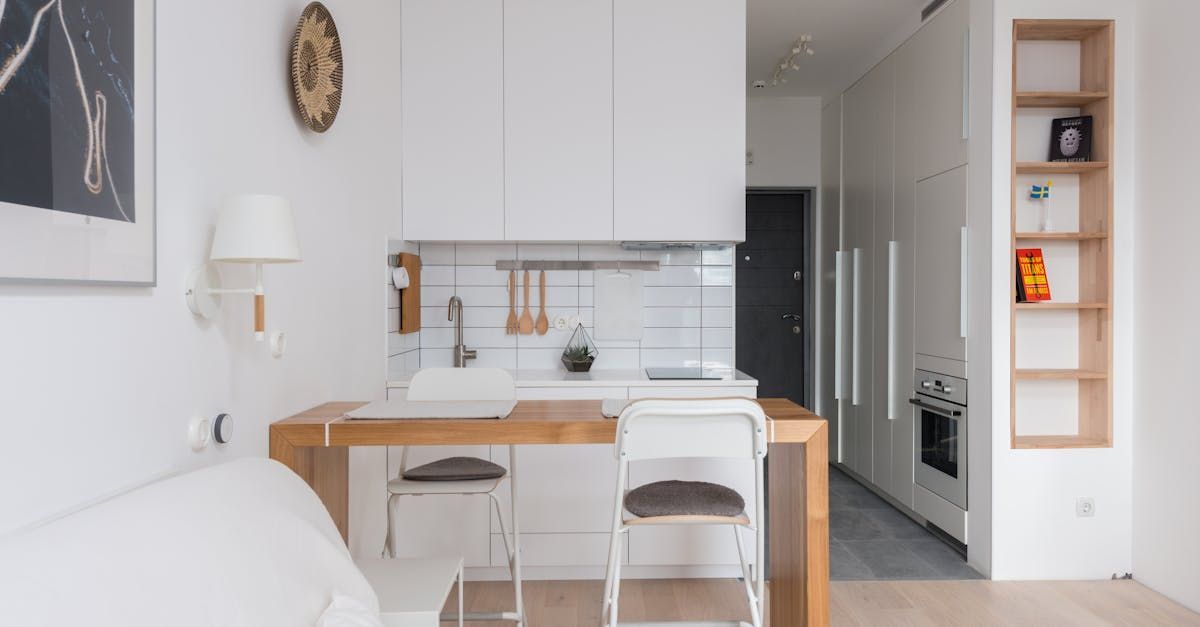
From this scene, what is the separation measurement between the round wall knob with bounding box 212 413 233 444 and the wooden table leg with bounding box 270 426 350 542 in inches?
9.7

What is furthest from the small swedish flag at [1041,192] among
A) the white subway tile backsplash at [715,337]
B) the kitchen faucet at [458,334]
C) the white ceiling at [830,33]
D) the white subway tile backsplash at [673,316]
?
the kitchen faucet at [458,334]

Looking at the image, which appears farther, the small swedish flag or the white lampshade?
the small swedish flag

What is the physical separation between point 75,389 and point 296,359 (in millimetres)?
993

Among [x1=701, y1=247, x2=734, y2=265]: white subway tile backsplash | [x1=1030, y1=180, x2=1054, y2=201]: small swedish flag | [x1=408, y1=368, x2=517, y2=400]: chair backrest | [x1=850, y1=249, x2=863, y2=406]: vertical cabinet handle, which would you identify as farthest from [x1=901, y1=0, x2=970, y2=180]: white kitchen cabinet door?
[x1=408, y1=368, x2=517, y2=400]: chair backrest

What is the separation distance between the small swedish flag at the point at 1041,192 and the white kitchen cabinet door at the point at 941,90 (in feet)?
1.05

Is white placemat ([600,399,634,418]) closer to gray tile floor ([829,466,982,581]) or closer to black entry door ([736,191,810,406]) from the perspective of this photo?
gray tile floor ([829,466,982,581])

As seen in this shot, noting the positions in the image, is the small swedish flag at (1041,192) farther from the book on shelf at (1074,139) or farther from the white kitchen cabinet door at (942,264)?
the white kitchen cabinet door at (942,264)

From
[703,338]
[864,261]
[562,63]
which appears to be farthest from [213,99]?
[864,261]

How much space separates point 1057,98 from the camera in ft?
11.0

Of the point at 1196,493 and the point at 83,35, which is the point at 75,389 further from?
the point at 1196,493

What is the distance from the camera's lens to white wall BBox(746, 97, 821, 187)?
19.3 feet

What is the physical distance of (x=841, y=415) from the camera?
17.7ft

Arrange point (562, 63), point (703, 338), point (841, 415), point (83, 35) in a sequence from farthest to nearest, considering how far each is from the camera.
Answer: point (841, 415), point (703, 338), point (562, 63), point (83, 35)

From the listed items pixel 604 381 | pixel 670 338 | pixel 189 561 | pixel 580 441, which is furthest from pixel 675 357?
pixel 189 561
